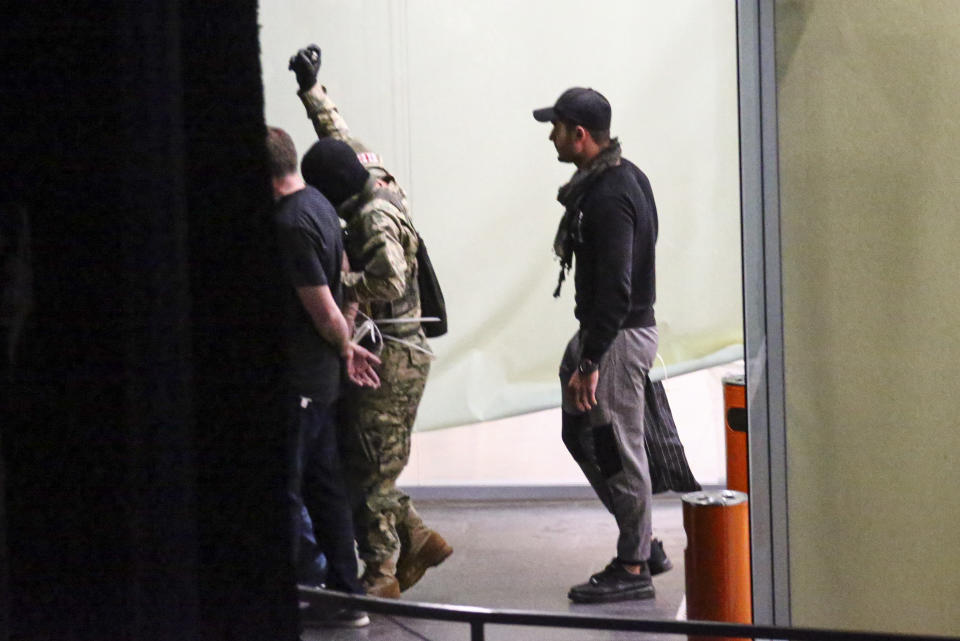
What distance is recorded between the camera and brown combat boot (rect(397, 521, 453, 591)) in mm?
3395

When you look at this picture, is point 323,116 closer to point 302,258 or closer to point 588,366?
point 302,258

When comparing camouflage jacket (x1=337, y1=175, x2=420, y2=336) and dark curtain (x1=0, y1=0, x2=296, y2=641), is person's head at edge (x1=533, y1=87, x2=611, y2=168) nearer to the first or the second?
camouflage jacket (x1=337, y1=175, x2=420, y2=336)

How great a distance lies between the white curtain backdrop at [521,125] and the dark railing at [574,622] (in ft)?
9.75

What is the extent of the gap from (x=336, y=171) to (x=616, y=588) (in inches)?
53.5

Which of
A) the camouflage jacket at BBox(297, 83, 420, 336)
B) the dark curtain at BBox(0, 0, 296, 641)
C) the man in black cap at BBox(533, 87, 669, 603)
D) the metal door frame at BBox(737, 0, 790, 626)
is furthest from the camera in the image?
the man in black cap at BBox(533, 87, 669, 603)

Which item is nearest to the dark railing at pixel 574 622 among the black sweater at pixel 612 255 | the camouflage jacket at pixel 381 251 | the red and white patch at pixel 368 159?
the camouflage jacket at pixel 381 251

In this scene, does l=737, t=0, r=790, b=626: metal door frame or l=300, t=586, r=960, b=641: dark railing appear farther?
l=737, t=0, r=790, b=626: metal door frame

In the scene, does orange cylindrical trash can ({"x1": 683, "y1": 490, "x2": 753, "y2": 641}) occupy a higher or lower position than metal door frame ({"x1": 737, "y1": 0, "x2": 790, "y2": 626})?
lower

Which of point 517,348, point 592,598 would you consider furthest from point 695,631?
point 517,348

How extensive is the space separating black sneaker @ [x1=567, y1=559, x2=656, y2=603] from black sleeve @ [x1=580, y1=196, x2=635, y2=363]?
2.03 feet

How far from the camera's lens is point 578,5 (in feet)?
13.0

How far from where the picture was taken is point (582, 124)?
3.23 meters

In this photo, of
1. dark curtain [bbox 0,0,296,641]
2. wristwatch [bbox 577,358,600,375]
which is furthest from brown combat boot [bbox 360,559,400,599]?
dark curtain [bbox 0,0,296,641]

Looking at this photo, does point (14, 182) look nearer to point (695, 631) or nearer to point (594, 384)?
point (695, 631)
